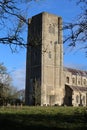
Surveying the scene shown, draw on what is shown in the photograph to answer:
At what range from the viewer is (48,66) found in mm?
103750

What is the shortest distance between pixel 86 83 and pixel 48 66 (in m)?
33.1

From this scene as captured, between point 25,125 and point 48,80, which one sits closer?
point 25,125

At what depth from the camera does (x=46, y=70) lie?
103m

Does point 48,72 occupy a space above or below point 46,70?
below

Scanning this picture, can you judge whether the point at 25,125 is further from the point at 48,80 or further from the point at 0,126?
the point at 48,80

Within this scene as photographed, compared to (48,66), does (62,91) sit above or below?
below

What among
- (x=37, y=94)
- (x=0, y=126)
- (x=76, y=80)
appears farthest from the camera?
(x=76, y=80)

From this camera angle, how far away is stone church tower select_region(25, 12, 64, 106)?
330 feet

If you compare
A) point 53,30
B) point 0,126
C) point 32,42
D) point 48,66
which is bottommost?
point 0,126

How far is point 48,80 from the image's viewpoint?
102938mm

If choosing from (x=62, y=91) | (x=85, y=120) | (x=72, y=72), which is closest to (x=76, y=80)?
(x=72, y=72)

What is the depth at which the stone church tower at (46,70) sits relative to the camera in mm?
100575

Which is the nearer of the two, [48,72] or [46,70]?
[46,70]

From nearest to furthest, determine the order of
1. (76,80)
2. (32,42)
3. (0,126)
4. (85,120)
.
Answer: (0,126)
(32,42)
(85,120)
(76,80)
